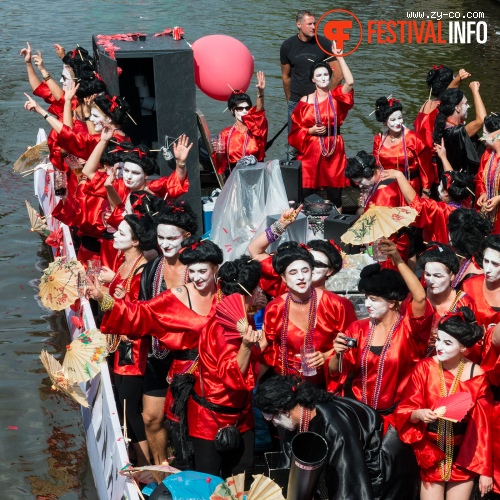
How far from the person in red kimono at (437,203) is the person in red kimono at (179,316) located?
5.78ft

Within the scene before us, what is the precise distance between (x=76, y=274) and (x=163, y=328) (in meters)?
0.80

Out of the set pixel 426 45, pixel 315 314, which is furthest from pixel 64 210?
pixel 426 45

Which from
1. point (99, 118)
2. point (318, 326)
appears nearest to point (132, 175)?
Answer: point (99, 118)

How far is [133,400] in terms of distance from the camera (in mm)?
5344

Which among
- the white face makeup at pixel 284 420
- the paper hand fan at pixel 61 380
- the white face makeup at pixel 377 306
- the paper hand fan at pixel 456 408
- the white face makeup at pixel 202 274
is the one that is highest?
the white face makeup at pixel 202 274

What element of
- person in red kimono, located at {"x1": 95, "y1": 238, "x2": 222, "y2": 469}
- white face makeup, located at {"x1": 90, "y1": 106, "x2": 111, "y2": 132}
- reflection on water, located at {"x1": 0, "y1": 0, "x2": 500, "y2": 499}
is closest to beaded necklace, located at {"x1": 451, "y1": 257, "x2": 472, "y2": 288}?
person in red kimono, located at {"x1": 95, "y1": 238, "x2": 222, "y2": 469}

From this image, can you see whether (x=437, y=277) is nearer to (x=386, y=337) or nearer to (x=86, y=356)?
(x=386, y=337)

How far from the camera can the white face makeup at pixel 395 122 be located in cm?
693

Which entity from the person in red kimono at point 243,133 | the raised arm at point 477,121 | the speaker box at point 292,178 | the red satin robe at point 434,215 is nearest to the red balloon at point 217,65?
the person in red kimono at point 243,133

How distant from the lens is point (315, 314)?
15.5 ft

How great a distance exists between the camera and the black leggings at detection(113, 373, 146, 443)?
17.4 feet

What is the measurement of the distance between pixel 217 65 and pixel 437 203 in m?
2.99

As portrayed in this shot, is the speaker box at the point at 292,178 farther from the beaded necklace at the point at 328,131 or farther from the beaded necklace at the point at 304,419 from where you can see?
the beaded necklace at the point at 304,419

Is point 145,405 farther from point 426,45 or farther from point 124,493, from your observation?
point 426,45
